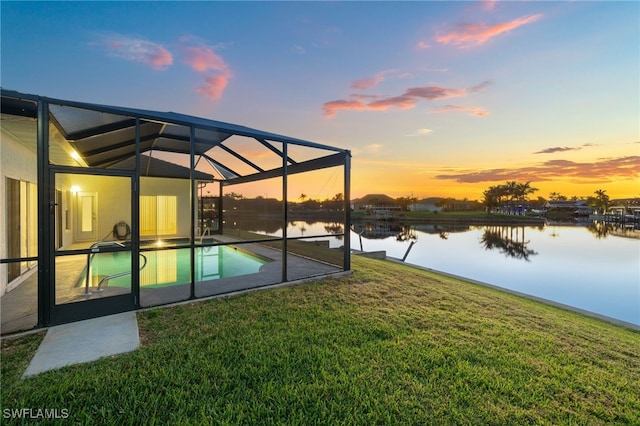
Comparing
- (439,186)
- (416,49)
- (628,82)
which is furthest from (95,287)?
(439,186)

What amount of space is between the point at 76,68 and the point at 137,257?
286 inches

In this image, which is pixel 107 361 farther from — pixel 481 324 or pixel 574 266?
pixel 574 266

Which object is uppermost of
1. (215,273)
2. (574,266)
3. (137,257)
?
(137,257)

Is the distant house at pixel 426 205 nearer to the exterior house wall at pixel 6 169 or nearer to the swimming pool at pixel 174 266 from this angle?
the swimming pool at pixel 174 266

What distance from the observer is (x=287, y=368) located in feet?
8.06

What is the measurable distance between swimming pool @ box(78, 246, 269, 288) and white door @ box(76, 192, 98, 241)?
118 inches

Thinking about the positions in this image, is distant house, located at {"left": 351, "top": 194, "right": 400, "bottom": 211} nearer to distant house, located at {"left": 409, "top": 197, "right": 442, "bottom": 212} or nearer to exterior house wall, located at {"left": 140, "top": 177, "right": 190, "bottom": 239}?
distant house, located at {"left": 409, "top": 197, "right": 442, "bottom": 212}

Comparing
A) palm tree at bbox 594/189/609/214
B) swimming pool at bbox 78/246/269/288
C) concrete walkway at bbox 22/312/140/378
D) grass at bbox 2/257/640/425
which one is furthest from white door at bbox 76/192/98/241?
palm tree at bbox 594/189/609/214

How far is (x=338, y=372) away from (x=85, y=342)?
2.67 m

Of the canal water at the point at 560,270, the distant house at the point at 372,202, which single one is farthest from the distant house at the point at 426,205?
the canal water at the point at 560,270

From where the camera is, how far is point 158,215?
12227mm

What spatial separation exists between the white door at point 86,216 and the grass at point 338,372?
27.5 feet

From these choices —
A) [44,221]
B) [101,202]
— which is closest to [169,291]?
[44,221]

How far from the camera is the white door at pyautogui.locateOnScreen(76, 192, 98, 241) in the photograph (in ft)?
31.2
